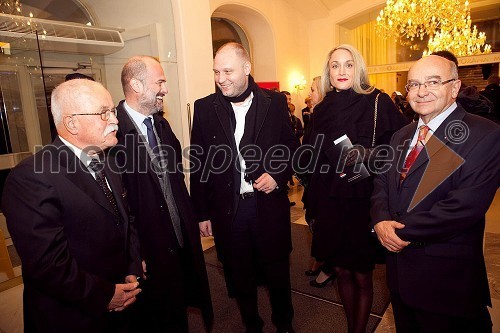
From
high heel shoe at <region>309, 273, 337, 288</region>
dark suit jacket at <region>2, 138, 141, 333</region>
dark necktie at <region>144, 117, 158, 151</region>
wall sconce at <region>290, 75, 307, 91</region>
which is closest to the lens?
dark suit jacket at <region>2, 138, 141, 333</region>

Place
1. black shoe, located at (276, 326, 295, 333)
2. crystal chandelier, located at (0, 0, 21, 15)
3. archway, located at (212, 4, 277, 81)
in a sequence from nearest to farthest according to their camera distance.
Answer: black shoe, located at (276, 326, 295, 333), crystal chandelier, located at (0, 0, 21, 15), archway, located at (212, 4, 277, 81)

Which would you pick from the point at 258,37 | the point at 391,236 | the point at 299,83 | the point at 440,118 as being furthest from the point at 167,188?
the point at 299,83

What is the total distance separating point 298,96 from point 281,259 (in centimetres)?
769

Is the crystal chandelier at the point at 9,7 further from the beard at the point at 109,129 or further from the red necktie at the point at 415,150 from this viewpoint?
the red necktie at the point at 415,150

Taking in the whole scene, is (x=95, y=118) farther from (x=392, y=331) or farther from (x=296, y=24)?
(x=296, y=24)

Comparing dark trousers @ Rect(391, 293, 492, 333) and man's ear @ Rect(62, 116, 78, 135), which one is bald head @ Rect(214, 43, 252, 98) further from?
dark trousers @ Rect(391, 293, 492, 333)

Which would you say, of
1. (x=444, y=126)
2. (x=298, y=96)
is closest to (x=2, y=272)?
(x=444, y=126)

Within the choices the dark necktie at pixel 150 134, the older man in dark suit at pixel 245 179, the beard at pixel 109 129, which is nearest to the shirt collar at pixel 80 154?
the beard at pixel 109 129

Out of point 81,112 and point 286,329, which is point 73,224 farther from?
point 286,329

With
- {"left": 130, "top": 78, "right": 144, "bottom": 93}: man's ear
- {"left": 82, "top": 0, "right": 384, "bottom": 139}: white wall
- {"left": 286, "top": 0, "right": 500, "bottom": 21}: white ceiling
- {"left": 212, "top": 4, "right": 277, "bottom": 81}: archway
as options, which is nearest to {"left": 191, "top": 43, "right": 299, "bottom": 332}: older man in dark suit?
{"left": 130, "top": 78, "right": 144, "bottom": 93}: man's ear

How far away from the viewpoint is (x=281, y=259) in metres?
2.19

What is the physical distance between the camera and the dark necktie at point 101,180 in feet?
4.81

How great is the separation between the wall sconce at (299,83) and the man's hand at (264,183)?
7387 millimetres

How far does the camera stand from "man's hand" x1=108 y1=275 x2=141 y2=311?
1.40m
